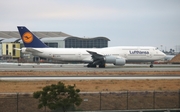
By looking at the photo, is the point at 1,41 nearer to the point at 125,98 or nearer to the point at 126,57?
the point at 126,57

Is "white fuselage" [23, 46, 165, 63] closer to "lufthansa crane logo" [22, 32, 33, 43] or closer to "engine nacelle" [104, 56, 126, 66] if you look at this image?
"lufthansa crane logo" [22, 32, 33, 43]

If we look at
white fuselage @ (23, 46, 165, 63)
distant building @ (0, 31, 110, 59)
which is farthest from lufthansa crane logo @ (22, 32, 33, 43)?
distant building @ (0, 31, 110, 59)

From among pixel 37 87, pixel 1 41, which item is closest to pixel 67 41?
pixel 1 41

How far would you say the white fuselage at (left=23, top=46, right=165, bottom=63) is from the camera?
201 ft

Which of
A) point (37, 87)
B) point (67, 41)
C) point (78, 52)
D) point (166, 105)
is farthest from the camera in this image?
point (67, 41)

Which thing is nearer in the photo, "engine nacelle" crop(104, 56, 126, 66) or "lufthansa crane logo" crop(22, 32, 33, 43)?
"engine nacelle" crop(104, 56, 126, 66)

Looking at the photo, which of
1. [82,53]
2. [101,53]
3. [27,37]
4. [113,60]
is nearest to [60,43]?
[27,37]

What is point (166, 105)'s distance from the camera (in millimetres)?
25109

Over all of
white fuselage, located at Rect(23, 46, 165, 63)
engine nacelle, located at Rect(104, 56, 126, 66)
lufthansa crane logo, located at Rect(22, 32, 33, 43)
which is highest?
lufthansa crane logo, located at Rect(22, 32, 33, 43)

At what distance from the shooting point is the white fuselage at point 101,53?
61375mm

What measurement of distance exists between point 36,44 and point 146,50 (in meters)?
18.8

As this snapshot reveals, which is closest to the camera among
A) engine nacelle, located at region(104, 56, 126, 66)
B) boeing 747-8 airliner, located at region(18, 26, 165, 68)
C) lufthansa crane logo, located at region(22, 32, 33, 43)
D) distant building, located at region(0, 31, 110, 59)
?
engine nacelle, located at region(104, 56, 126, 66)

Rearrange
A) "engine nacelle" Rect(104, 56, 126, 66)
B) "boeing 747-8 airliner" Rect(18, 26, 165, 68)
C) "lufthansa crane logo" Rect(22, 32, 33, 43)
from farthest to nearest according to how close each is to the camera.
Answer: "lufthansa crane logo" Rect(22, 32, 33, 43) → "boeing 747-8 airliner" Rect(18, 26, 165, 68) → "engine nacelle" Rect(104, 56, 126, 66)

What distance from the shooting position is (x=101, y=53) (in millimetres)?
62969
